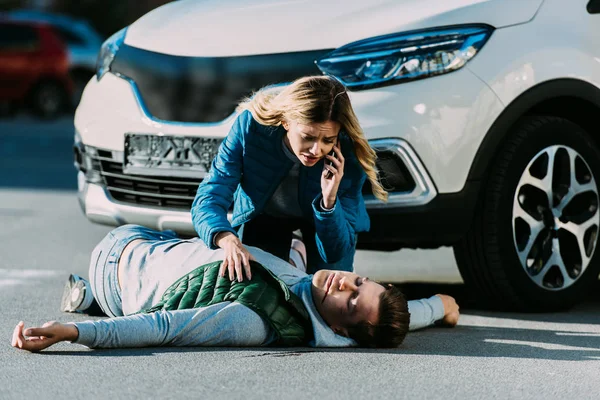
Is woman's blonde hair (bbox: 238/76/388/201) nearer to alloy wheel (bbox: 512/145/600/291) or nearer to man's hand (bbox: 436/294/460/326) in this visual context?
man's hand (bbox: 436/294/460/326)

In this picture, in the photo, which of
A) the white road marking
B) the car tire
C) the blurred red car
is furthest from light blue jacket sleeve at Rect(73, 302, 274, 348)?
the car tire

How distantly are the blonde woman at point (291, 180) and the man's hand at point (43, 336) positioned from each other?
25.6 inches

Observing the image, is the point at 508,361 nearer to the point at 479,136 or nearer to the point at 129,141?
the point at 479,136

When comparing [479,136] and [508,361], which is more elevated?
[479,136]

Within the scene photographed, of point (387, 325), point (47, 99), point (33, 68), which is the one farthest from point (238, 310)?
point (47, 99)

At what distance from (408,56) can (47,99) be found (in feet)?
54.4

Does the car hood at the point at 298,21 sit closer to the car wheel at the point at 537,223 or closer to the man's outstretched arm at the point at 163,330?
the car wheel at the point at 537,223

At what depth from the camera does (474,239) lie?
233 inches

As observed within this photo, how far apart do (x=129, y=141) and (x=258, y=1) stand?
90 centimetres

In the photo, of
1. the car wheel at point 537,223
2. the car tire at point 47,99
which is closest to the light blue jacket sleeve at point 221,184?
the car wheel at point 537,223

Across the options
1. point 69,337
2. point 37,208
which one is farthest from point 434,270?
point 37,208

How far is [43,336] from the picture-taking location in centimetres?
477

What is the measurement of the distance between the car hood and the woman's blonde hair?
1.65 ft

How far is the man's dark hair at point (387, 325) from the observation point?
16.4 ft
